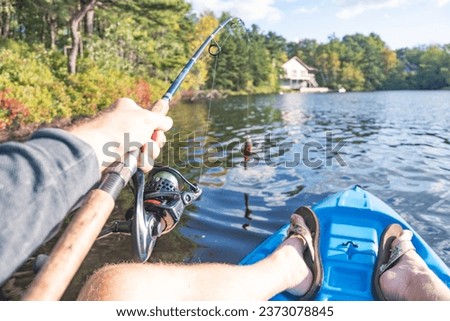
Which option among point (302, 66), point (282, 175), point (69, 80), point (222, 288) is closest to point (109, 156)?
point (222, 288)

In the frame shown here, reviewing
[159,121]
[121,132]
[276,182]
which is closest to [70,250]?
[121,132]

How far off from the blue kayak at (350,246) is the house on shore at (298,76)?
89.7m

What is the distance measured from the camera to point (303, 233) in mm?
3961

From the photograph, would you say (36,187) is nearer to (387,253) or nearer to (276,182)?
(387,253)

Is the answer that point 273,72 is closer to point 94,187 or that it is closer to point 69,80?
point 69,80

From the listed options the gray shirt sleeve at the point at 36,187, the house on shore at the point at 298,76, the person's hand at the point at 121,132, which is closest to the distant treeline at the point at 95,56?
the person's hand at the point at 121,132

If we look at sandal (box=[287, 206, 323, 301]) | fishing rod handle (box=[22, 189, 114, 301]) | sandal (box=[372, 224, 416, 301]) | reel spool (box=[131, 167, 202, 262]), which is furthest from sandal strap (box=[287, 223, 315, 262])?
fishing rod handle (box=[22, 189, 114, 301])

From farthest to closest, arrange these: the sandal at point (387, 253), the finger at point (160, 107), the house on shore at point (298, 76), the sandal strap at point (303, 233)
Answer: the house on shore at point (298, 76) < the sandal strap at point (303, 233) < the sandal at point (387, 253) < the finger at point (160, 107)

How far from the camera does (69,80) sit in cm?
2028

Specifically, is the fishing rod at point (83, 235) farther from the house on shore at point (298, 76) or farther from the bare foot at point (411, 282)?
the house on shore at point (298, 76)

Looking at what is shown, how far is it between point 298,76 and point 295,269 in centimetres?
9602

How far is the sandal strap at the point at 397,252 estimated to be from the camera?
140 inches

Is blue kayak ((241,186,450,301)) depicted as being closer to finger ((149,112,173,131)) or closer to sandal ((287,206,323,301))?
sandal ((287,206,323,301))

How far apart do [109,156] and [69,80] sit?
20339mm
